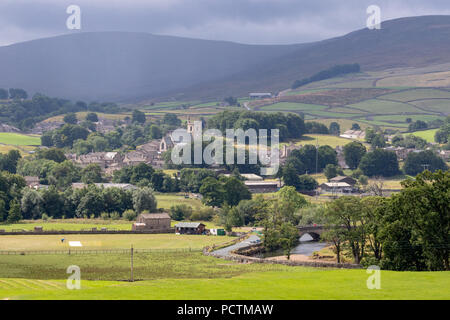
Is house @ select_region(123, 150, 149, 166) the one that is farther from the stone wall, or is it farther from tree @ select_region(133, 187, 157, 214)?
the stone wall

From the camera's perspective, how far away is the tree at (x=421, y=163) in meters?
155

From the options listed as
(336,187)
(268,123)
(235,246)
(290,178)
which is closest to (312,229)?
(235,246)

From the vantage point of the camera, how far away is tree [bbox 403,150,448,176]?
155m

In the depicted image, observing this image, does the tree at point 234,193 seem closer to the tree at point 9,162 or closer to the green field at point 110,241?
the green field at point 110,241

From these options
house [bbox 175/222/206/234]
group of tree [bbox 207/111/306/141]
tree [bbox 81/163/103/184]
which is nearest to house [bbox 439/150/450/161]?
group of tree [bbox 207/111/306/141]

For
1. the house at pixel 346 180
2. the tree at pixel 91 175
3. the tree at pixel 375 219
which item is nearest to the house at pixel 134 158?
the tree at pixel 91 175

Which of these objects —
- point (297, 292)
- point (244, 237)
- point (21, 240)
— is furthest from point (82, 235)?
point (297, 292)

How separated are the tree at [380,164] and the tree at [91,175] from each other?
56223 mm

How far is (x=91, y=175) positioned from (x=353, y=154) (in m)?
60.4

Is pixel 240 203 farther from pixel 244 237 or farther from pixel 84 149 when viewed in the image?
pixel 84 149

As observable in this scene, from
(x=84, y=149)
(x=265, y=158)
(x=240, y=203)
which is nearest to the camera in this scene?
(x=240, y=203)

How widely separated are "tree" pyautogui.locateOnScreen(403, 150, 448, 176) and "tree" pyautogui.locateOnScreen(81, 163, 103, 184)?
65.2m
